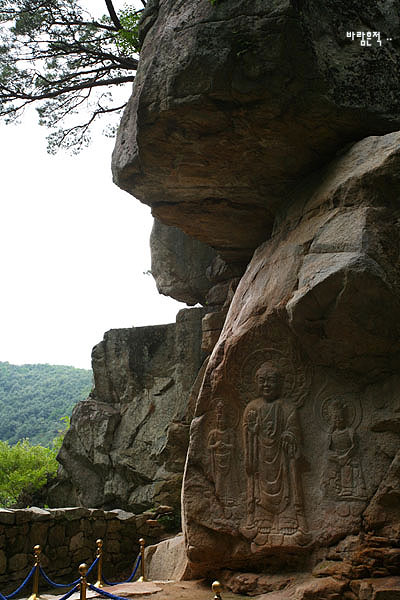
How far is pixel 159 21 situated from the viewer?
6863mm

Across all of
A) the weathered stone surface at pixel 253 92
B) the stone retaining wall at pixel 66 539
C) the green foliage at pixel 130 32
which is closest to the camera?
the weathered stone surface at pixel 253 92

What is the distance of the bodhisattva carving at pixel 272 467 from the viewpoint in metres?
5.72

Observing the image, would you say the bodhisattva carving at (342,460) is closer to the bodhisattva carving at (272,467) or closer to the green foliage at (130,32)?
the bodhisattva carving at (272,467)

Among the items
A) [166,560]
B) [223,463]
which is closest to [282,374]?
[223,463]

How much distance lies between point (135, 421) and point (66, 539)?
4.09 m

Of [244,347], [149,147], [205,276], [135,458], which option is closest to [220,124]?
[149,147]

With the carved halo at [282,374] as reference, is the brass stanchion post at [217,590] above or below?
below

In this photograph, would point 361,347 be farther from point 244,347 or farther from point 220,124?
point 220,124

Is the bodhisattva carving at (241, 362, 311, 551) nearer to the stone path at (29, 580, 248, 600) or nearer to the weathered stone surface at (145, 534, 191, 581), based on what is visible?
the stone path at (29, 580, 248, 600)

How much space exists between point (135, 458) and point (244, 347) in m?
6.28

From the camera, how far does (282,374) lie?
6.20 meters

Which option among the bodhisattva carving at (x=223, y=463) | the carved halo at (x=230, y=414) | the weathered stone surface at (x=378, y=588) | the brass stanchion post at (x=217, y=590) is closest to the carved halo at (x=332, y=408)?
the carved halo at (x=230, y=414)

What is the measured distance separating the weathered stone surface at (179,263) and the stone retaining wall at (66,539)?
511 centimetres

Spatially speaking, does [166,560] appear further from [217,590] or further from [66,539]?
[217,590]
